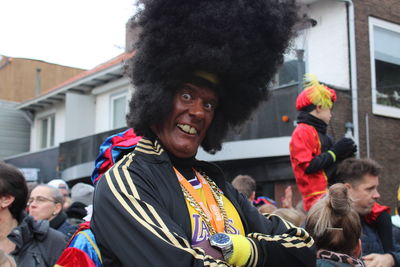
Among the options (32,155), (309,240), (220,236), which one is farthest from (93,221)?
(32,155)

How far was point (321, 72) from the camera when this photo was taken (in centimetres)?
1198

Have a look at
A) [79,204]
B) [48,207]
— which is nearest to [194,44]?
[48,207]

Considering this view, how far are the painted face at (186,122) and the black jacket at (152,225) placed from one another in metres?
0.08

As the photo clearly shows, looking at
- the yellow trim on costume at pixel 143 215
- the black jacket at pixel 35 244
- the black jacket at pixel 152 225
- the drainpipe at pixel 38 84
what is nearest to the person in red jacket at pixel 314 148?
the black jacket at pixel 35 244

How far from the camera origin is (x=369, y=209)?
4.38 metres

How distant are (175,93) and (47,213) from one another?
3.34m

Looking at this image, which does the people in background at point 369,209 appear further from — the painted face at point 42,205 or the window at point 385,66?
the window at point 385,66

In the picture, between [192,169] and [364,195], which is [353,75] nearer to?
[364,195]

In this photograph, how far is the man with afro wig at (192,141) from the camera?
80.4 inches

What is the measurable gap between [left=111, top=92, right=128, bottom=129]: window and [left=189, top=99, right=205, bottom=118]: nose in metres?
15.9

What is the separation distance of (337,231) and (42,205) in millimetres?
3256

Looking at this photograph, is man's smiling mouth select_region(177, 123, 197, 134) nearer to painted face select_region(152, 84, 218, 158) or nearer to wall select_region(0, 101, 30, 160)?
painted face select_region(152, 84, 218, 158)

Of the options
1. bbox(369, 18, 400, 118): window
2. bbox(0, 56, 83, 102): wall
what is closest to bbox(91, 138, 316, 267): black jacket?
bbox(369, 18, 400, 118): window

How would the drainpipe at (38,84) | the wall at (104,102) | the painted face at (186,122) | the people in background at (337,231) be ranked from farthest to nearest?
1. the drainpipe at (38,84)
2. the wall at (104,102)
3. the people in background at (337,231)
4. the painted face at (186,122)
